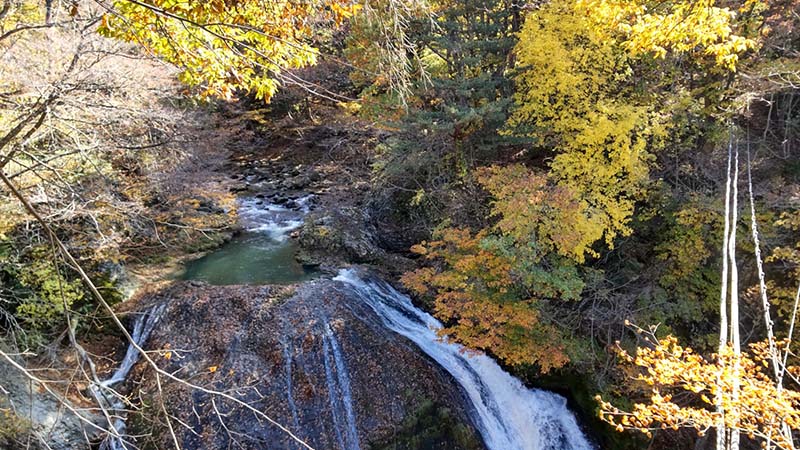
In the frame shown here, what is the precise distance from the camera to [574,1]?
7414 millimetres

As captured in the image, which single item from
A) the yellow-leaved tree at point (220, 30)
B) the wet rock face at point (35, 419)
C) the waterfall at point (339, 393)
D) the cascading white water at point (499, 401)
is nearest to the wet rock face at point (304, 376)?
the waterfall at point (339, 393)

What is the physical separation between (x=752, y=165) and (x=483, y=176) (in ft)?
15.0

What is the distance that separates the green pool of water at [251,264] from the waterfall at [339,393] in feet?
6.77

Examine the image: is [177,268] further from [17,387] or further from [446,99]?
[446,99]

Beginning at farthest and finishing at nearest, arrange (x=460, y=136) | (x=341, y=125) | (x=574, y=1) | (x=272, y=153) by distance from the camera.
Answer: (x=272, y=153) < (x=341, y=125) < (x=460, y=136) < (x=574, y=1)

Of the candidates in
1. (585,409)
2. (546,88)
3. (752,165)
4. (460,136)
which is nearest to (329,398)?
(585,409)

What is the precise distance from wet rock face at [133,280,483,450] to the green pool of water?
92cm

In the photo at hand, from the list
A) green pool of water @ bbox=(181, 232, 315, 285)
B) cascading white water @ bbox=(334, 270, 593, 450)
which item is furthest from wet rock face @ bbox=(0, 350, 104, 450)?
cascading white water @ bbox=(334, 270, 593, 450)

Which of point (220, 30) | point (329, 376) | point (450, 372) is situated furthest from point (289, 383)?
point (220, 30)

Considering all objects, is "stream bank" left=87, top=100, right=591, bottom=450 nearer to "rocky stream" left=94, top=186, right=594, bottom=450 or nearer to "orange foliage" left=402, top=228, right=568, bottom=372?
"rocky stream" left=94, top=186, right=594, bottom=450

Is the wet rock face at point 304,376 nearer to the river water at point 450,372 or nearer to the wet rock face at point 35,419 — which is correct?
the river water at point 450,372

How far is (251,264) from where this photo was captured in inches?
400

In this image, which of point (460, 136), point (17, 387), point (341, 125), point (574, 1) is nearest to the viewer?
point (17, 387)

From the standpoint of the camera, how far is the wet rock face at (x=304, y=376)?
704 centimetres
